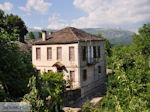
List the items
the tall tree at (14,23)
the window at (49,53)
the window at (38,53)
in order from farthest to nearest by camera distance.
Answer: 1. the tall tree at (14,23)
2. the window at (38,53)
3. the window at (49,53)

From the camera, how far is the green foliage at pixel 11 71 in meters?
8.20

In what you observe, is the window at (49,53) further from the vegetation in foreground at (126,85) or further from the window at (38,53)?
the vegetation in foreground at (126,85)

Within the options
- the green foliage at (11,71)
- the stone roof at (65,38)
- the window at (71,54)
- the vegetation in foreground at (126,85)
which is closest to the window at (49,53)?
the stone roof at (65,38)

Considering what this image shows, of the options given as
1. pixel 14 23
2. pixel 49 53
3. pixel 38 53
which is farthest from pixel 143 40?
pixel 14 23

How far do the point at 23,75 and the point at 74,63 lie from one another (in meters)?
13.1

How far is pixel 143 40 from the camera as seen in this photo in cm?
4831

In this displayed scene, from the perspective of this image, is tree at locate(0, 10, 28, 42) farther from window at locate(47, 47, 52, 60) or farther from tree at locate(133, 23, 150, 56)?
tree at locate(133, 23, 150, 56)

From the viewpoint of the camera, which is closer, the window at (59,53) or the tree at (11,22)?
the window at (59,53)

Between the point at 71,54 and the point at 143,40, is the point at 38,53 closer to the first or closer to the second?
the point at 71,54

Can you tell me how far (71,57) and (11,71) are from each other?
46.4 feet

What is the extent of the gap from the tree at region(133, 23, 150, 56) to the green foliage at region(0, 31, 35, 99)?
4109 centimetres

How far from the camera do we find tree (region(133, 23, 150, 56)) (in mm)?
46041

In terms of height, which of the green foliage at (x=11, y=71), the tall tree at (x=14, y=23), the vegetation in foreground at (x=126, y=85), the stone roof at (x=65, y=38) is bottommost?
the vegetation in foreground at (x=126, y=85)

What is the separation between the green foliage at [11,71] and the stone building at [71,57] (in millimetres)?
11453
